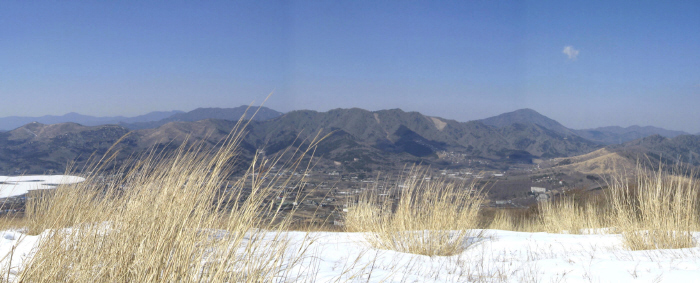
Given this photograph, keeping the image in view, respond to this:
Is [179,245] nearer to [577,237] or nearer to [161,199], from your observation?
[161,199]

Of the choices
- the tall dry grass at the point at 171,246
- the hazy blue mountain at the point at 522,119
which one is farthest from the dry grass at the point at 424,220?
the hazy blue mountain at the point at 522,119

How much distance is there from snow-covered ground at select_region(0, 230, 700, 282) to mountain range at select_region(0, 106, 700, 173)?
23.2m

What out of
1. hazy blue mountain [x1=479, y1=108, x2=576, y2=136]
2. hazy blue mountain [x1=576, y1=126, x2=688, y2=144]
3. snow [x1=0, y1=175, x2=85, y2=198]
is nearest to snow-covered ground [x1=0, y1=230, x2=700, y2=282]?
snow [x1=0, y1=175, x2=85, y2=198]

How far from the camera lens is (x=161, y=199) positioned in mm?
1920

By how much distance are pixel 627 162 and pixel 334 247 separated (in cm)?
2302

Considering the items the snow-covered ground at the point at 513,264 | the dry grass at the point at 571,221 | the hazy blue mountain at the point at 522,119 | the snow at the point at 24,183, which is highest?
the hazy blue mountain at the point at 522,119

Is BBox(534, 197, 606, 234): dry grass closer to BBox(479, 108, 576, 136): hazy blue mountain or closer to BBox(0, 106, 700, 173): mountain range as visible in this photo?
BBox(0, 106, 700, 173): mountain range

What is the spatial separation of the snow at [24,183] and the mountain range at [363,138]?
19.9 m

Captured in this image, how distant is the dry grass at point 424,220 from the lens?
13.7 feet

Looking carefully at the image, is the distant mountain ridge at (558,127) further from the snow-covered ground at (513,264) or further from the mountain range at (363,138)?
the snow-covered ground at (513,264)

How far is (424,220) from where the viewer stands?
439 centimetres

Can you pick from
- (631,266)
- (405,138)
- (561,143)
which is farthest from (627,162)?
(561,143)

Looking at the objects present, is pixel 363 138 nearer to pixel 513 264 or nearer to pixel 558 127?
pixel 513 264

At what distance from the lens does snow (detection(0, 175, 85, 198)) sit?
10.2 ft
